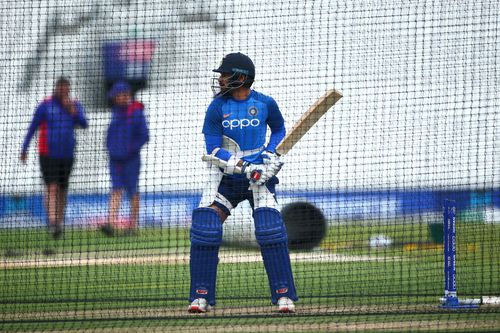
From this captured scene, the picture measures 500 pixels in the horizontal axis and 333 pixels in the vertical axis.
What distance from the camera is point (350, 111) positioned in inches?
469

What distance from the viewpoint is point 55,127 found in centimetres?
1396

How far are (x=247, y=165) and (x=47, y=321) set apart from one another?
183 centimetres

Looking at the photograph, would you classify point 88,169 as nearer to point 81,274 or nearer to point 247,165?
point 81,274

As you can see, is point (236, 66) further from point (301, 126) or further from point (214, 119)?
point (301, 126)

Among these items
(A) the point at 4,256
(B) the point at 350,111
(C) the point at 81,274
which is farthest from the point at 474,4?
(A) the point at 4,256

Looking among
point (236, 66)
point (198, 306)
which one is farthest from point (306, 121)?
point (198, 306)

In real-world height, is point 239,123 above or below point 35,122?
below

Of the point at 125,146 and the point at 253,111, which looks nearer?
the point at 253,111

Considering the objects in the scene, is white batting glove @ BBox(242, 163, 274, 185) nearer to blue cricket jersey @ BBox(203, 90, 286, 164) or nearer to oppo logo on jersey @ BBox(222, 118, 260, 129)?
blue cricket jersey @ BBox(203, 90, 286, 164)

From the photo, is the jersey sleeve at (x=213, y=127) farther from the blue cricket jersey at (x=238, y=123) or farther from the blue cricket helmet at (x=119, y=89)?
the blue cricket helmet at (x=119, y=89)

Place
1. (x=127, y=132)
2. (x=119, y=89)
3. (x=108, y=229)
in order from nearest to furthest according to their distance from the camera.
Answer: (x=108, y=229) → (x=119, y=89) → (x=127, y=132)

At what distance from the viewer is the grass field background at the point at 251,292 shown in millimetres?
6992

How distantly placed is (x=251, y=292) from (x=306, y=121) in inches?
76.3

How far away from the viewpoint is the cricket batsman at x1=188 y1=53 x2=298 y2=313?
7316 mm
